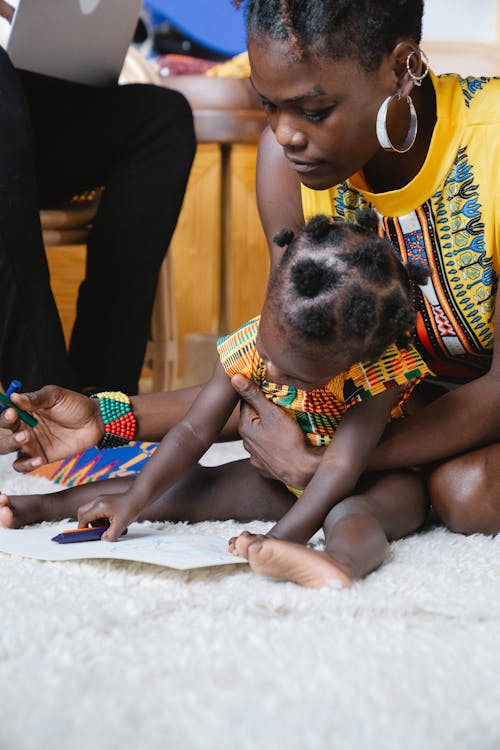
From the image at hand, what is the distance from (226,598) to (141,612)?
8 centimetres

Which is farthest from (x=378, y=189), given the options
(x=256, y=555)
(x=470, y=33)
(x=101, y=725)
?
(x=470, y=33)

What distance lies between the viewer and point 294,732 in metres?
0.54

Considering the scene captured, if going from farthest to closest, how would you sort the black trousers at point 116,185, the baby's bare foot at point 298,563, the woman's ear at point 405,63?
the black trousers at point 116,185
the woman's ear at point 405,63
the baby's bare foot at point 298,563

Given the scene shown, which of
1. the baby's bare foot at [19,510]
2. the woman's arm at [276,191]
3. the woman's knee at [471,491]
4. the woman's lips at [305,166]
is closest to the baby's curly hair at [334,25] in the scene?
the woman's lips at [305,166]

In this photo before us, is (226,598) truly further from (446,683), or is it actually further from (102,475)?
(102,475)

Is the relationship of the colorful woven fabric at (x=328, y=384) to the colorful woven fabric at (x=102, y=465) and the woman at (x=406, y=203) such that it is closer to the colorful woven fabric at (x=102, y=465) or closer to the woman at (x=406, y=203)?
the woman at (x=406, y=203)

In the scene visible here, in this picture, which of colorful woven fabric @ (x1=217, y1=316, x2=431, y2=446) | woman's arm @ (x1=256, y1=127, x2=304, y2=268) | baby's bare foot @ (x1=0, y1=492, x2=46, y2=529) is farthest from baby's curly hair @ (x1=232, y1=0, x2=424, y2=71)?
baby's bare foot @ (x1=0, y1=492, x2=46, y2=529)

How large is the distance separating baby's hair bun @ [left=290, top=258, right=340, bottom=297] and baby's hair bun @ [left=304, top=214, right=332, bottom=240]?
37mm

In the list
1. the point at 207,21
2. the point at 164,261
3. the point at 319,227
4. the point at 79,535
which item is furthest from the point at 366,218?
the point at 207,21

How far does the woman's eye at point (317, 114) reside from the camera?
88 centimetres

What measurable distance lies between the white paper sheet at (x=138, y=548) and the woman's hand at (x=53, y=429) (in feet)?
0.37

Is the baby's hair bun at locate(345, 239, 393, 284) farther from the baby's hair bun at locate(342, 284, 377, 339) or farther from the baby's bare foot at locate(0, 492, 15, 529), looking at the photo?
the baby's bare foot at locate(0, 492, 15, 529)

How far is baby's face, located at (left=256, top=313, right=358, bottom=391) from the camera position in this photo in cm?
89

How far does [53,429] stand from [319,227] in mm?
433
